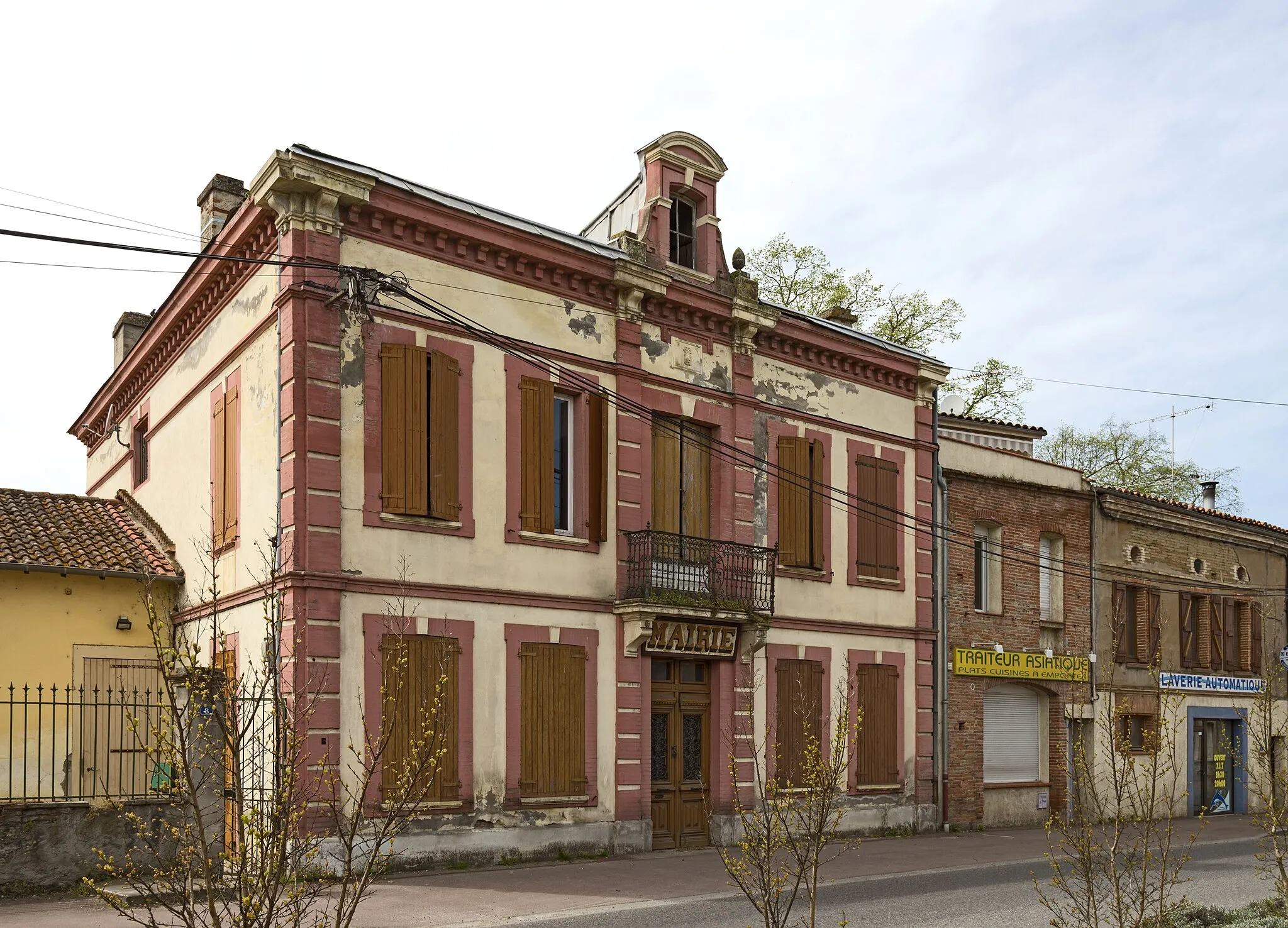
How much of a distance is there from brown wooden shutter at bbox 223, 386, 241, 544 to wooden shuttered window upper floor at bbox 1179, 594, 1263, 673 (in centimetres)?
1987

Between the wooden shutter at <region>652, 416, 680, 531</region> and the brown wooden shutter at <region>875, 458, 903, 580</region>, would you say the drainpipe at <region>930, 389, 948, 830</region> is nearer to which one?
the brown wooden shutter at <region>875, 458, 903, 580</region>

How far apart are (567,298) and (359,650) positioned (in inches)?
217

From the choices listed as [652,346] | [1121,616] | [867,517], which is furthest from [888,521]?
[1121,616]

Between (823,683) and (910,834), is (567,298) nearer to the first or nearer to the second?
(823,683)

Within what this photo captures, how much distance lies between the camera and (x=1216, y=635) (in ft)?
90.1

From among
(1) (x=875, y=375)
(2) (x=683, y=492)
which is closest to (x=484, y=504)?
(2) (x=683, y=492)

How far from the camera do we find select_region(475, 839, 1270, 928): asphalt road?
11.8m

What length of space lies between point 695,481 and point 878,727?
17.6ft

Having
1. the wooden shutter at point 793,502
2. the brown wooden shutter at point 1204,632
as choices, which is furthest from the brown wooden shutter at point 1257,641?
the wooden shutter at point 793,502

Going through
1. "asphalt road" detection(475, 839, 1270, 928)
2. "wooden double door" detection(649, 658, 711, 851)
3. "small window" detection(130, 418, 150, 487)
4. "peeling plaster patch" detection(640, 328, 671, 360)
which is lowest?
"asphalt road" detection(475, 839, 1270, 928)

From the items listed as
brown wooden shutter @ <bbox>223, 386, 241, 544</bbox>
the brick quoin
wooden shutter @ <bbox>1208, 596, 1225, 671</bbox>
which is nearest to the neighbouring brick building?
the brick quoin

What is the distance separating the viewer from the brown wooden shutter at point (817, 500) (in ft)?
64.7

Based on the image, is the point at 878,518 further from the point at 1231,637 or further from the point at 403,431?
the point at 1231,637

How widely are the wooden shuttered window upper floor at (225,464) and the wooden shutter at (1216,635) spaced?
68.6ft
